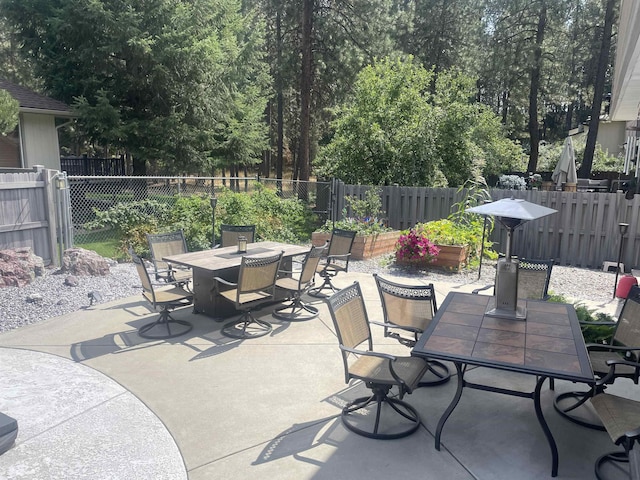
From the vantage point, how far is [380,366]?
376 centimetres

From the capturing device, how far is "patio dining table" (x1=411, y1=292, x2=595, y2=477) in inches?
120

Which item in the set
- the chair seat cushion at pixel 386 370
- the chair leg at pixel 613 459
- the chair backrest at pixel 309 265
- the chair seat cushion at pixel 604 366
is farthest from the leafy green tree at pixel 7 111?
the chair leg at pixel 613 459

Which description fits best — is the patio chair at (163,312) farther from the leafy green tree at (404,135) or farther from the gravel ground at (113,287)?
the leafy green tree at (404,135)

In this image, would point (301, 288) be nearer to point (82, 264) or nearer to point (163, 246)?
point (163, 246)

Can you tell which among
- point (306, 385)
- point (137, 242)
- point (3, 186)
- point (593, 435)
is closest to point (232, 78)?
point (137, 242)

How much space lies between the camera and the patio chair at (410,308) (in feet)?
14.0

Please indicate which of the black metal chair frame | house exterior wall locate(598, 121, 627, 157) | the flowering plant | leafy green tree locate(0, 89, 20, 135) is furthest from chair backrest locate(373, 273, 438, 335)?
house exterior wall locate(598, 121, 627, 157)

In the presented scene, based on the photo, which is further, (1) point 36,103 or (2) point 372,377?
(1) point 36,103

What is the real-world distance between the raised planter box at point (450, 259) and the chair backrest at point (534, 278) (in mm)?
3328

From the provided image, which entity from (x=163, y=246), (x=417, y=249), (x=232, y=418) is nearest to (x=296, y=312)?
(x=163, y=246)

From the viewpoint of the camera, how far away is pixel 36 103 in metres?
13.9

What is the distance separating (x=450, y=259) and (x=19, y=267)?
7193mm

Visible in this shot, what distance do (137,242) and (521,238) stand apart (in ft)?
27.2

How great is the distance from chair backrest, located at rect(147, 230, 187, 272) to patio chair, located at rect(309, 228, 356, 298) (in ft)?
6.89
